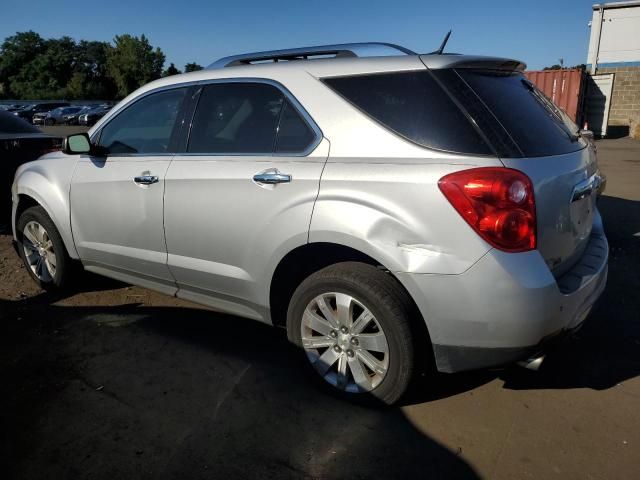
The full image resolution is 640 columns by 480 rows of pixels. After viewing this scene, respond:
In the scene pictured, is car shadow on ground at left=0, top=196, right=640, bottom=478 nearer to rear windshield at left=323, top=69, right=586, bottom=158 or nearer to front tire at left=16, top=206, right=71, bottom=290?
front tire at left=16, top=206, right=71, bottom=290

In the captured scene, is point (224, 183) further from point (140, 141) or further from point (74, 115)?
point (74, 115)

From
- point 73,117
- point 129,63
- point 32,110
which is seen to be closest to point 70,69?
point 129,63

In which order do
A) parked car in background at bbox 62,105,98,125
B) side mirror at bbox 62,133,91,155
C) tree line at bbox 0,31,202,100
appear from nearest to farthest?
side mirror at bbox 62,133,91,155 < parked car in background at bbox 62,105,98,125 < tree line at bbox 0,31,202,100

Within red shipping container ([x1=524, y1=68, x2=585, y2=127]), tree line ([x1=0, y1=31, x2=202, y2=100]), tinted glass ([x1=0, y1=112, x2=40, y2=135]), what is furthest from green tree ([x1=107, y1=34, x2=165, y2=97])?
tinted glass ([x1=0, y1=112, x2=40, y2=135])

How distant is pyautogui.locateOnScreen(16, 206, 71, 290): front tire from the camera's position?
4316mm

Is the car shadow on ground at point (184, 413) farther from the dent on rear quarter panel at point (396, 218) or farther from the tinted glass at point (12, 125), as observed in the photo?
the tinted glass at point (12, 125)

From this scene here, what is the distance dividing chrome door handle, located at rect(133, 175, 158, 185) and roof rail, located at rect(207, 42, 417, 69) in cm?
87

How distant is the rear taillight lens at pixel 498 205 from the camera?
2281mm

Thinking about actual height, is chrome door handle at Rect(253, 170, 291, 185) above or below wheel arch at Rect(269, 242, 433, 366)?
above

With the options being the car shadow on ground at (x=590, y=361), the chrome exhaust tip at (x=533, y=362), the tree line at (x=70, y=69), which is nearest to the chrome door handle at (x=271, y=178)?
the car shadow on ground at (x=590, y=361)

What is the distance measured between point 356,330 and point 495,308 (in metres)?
0.73

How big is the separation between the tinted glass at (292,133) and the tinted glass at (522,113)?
2.77 ft

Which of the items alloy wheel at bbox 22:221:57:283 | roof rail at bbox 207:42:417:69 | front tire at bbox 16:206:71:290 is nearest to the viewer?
roof rail at bbox 207:42:417:69

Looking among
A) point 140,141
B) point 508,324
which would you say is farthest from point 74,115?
point 508,324
